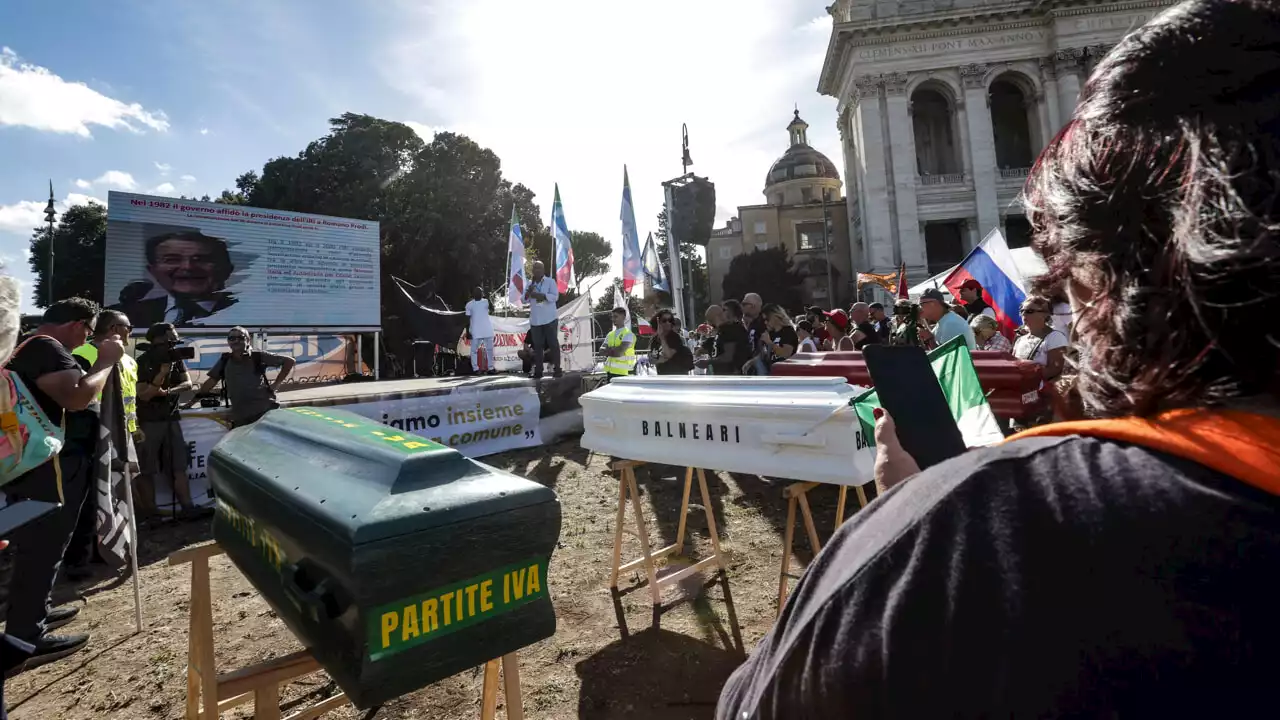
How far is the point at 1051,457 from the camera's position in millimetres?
551

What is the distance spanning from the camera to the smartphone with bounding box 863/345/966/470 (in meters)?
1.11

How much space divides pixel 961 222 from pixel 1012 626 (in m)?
37.3

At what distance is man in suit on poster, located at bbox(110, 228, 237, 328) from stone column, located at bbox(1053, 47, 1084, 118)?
35.9 m

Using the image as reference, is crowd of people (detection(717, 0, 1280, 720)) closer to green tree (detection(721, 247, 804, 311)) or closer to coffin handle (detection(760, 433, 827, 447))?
coffin handle (detection(760, 433, 827, 447))

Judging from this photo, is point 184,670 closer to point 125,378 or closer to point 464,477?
point 125,378

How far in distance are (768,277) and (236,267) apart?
34369 mm

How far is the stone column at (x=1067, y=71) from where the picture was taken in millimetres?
29125

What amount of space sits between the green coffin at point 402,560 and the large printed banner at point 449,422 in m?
5.24

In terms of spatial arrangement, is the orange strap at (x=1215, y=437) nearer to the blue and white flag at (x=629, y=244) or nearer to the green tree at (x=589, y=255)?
the blue and white flag at (x=629, y=244)

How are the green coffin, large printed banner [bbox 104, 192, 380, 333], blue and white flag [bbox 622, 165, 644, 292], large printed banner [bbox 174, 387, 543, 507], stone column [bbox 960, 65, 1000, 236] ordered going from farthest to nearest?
stone column [bbox 960, 65, 1000, 236]
blue and white flag [bbox 622, 165, 644, 292]
large printed banner [bbox 104, 192, 380, 333]
large printed banner [bbox 174, 387, 543, 507]
the green coffin

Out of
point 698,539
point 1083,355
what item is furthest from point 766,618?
point 1083,355

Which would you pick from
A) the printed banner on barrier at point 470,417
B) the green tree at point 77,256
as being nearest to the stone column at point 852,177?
the printed banner on barrier at point 470,417

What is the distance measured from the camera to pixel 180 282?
37.0 ft

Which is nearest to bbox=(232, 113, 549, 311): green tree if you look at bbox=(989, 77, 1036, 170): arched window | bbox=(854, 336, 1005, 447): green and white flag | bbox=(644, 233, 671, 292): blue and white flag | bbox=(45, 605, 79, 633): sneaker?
bbox=(644, 233, 671, 292): blue and white flag
